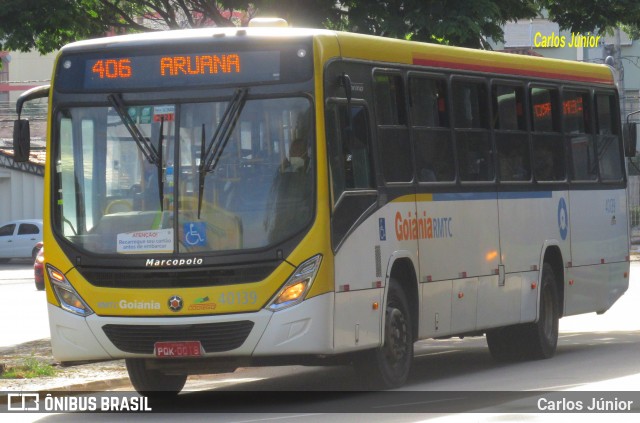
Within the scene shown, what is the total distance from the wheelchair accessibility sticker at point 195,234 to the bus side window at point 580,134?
7.05 meters

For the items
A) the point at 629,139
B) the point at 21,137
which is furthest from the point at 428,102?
the point at 629,139

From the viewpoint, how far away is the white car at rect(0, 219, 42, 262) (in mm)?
51750

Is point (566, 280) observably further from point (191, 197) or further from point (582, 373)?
point (191, 197)

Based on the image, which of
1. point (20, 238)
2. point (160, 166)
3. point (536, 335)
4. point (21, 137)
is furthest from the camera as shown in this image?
point (20, 238)

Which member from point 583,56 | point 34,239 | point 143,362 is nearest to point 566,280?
point 143,362

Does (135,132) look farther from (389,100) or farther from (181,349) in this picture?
(389,100)

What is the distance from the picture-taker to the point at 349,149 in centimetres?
1278

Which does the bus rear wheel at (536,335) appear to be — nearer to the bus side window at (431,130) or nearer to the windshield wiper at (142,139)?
the bus side window at (431,130)

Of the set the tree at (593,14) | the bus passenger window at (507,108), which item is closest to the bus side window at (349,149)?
the bus passenger window at (507,108)

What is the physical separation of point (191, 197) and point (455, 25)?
656 centimetres

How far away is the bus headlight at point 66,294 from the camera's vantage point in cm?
1250

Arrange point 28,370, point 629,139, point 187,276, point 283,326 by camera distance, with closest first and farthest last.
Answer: point 283,326
point 187,276
point 28,370
point 629,139

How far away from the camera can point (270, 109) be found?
12336 mm

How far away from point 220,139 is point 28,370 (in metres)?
4.74
